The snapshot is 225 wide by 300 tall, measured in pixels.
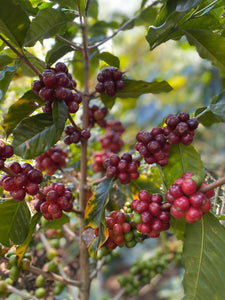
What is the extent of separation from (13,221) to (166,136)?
0.46 m

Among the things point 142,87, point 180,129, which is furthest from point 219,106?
point 142,87

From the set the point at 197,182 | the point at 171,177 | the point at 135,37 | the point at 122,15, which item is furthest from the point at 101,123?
the point at 135,37

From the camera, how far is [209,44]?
0.72m

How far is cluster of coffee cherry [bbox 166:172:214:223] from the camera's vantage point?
21.4 inches

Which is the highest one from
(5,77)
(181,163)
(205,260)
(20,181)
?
(5,77)

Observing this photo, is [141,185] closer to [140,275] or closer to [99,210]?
[99,210]

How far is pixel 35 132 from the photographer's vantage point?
65 cm

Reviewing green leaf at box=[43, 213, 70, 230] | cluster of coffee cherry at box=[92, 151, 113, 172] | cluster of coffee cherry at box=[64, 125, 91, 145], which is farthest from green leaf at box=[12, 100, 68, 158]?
cluster of coffee cherry at box=[92, 151, 113, 172]

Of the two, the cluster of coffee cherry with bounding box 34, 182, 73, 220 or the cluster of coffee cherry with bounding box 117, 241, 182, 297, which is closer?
the cluster of coffee cherry with bounding box 34, 182, 73, 220

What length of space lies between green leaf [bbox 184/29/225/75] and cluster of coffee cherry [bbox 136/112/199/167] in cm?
18

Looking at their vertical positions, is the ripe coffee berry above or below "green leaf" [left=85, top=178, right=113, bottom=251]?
below

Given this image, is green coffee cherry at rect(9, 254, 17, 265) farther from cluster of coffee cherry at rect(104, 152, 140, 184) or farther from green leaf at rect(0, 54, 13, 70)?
green leaf at rect(0, 54, 13, 70)

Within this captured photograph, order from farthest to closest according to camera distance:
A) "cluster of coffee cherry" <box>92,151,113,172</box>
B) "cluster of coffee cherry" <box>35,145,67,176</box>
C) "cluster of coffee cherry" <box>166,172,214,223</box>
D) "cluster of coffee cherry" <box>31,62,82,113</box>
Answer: "cluster of coffee cherry" <box>92,151,113,172</box> → "cluster of coffee cherry" <box>35,145,67,176</box> → "cluster of coffee cherry" <box>31,62,82,113</box> → "cluster of coffee cherry" <box>166,172,214,223</box>

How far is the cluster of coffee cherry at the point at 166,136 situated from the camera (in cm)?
69
